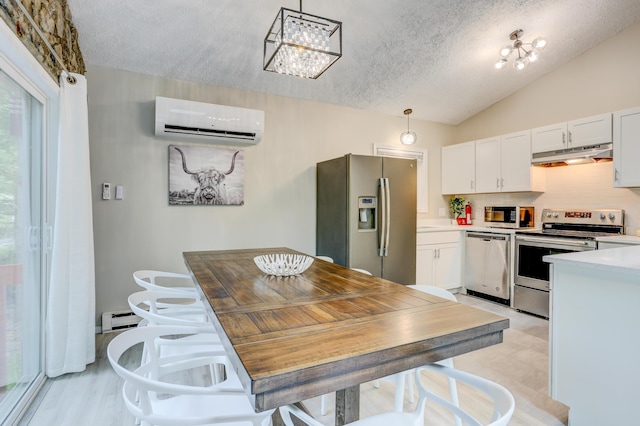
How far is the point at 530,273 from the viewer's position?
144 inches

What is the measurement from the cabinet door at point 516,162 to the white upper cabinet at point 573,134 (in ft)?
0.34

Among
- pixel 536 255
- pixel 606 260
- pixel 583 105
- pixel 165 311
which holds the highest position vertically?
pixel 583 105

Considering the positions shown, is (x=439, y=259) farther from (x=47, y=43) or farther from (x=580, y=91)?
(x=47, y=43)

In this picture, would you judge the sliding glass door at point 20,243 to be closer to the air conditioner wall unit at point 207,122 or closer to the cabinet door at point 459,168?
the air conditioner wall unit at point 207,122

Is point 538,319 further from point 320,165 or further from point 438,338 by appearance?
point 438,338

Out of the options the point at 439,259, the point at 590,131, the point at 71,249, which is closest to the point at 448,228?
the point at 439,259

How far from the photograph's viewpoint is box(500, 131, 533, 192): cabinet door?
395 cm

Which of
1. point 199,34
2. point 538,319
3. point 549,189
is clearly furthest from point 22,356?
point 549,189

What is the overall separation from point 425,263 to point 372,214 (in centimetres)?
113

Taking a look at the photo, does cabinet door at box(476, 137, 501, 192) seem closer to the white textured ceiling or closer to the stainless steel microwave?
the stainless steel microwave

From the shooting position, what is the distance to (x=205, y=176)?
3469 millimetres

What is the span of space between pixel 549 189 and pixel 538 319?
1602 mm

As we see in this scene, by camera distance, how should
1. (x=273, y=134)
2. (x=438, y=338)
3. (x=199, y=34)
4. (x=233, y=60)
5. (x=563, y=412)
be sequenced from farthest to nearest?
(x=273, y=134) → (x=233, y=60) → (x=199, y=34) → (x=563, y=412) → (x=438, y=338)

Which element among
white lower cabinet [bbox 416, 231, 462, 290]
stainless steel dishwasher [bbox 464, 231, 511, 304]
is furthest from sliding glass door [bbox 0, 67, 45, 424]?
stainless steel dishwasher [bbox 464, 231, 511, 304]
